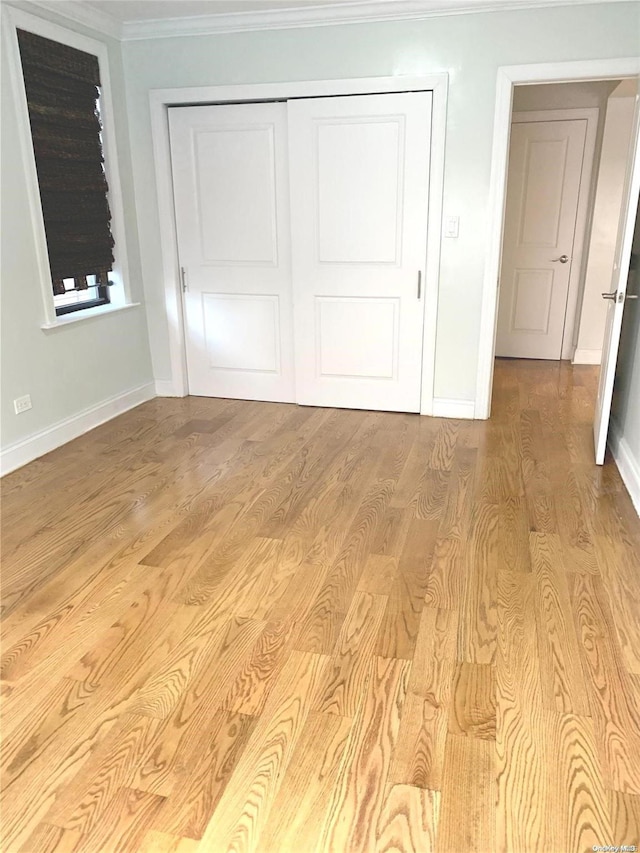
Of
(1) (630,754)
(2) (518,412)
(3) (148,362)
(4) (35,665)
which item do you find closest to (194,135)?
(3) (148,362)

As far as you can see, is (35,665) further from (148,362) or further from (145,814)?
(148,362)

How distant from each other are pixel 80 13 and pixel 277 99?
1233 millimetres

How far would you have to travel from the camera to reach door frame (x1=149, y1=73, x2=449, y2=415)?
12.7 feet

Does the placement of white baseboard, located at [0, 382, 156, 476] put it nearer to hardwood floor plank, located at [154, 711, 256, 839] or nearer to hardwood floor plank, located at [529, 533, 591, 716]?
hardwood floor plank, located at [154, 711, 256, 839]

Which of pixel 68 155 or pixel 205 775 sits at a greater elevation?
pixel 68 155

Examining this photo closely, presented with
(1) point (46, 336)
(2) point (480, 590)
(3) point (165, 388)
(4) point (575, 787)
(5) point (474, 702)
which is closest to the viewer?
(4) point (575, 787)

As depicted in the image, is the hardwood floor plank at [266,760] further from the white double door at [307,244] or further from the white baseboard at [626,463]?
the white double door at [307,244]

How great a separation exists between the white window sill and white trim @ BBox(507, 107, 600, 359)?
3.71 m

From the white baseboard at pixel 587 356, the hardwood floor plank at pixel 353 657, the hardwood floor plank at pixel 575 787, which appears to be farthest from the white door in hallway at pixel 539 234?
the hardwood floor plank at pixel 575 787

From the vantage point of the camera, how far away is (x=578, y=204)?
18.4ft

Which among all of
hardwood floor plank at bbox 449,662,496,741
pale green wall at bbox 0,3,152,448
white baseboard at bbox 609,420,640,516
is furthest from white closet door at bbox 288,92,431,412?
hardwood floor plank at bbox 449,662,496,741

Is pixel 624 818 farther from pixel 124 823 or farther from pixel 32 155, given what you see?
pixel 32 155

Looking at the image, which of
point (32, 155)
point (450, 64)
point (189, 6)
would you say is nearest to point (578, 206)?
point (450, 64)

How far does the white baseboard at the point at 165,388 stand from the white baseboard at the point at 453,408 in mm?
1949
